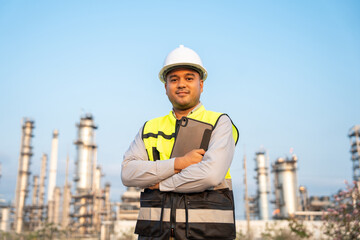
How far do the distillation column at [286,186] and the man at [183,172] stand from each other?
37.4 meters

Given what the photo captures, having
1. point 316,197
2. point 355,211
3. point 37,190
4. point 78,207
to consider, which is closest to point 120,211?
point 78,207

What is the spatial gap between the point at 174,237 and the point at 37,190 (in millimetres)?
50056

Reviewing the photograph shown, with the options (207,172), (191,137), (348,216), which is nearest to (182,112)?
(191,137)

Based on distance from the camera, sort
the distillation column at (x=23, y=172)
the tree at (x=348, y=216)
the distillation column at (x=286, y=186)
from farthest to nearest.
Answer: the distillation column at (x=23, y=172) < the distillation column at (x=286, y=186) < the tree at (x=348, y=216)

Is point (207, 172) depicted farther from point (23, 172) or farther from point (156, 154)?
point (23, 172)

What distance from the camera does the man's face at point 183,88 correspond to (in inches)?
111

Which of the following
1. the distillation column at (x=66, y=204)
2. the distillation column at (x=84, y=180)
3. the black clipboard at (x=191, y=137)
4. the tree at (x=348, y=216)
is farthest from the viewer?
the distillation column at (x=84, y=180)

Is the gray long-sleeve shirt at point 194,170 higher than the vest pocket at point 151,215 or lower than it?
higher

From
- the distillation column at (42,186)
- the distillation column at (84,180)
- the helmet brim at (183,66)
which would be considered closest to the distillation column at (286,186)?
the distillation column at (84,180)

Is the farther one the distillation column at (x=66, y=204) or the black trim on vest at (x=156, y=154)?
the distillation column at (x=66, y=204)

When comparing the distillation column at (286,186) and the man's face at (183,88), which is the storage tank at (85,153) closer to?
the distillation column at (286,186)

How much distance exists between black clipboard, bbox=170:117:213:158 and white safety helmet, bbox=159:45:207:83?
501 millimetres

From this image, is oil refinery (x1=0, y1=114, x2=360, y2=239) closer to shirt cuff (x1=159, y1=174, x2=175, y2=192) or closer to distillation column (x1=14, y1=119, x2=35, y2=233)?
distillation column (x1=14, y1=119, x2=35, y2=233)

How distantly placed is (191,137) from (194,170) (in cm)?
33
